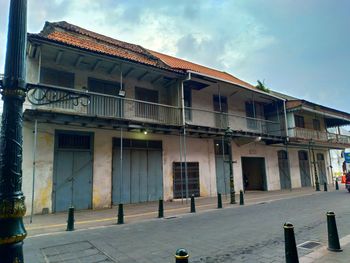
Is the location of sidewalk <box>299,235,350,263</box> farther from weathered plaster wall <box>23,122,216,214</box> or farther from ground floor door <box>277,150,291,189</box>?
ground floor door <box>277,150,291,189</box>

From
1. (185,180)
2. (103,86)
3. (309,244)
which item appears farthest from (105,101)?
(309,244)

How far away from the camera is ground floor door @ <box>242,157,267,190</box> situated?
21.7 meters

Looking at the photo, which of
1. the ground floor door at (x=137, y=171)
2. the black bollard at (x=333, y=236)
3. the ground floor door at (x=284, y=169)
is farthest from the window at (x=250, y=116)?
the black bollard at (x=333, y=236)

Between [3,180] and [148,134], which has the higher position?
[148,134]

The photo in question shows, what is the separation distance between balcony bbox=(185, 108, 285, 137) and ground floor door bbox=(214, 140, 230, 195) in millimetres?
1476

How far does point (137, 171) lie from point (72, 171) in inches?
136

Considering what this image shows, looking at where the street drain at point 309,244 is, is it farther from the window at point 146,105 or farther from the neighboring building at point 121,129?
the window at point 146,105

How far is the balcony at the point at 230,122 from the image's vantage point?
17.1 metres

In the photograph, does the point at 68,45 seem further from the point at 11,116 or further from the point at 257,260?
the point at 257,260

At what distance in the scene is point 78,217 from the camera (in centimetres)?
1031

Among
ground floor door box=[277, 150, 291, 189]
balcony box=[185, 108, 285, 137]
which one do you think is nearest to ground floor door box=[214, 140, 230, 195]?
balcony box=[185, 108, 285, 137]

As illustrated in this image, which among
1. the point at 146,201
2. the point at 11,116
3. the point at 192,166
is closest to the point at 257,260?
the point at 11,116

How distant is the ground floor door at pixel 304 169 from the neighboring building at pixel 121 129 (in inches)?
165

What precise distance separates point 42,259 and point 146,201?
30.6 ft
